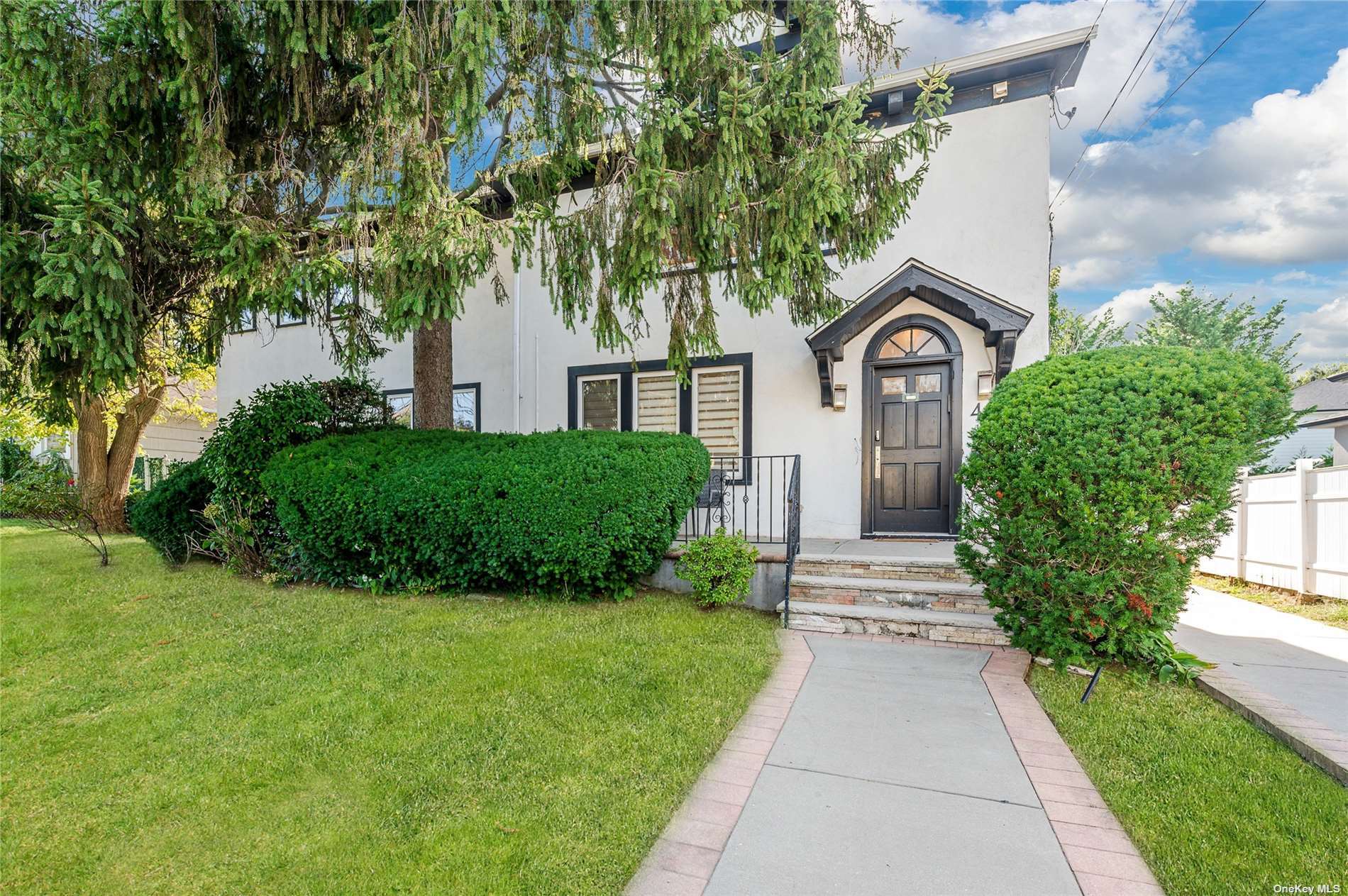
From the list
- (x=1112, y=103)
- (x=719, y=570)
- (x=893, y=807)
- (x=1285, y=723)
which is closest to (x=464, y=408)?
(x=719, y=570)

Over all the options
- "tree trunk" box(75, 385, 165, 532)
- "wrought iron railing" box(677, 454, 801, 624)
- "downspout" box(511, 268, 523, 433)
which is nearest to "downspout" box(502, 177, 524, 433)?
"downspout" box(511, 268, 523, 433)

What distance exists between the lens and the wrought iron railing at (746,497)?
706cm

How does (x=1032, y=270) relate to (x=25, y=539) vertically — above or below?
above

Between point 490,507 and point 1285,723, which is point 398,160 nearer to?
point 490,507

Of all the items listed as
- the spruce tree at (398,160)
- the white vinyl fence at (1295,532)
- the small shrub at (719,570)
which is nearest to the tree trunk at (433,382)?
the spruce tree at (398,160)

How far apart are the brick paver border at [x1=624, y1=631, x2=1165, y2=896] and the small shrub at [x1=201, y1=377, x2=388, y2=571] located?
18.5ft

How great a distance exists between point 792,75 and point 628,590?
4.83 meters

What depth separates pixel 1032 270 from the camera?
6.40 meters

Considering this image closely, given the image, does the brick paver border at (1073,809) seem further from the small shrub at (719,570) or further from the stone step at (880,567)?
the small shrub at (719,570)

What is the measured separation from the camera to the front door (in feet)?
21.7

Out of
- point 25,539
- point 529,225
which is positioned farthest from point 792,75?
point 25,539

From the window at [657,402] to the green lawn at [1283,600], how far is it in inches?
259

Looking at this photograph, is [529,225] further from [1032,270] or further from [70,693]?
[1032,270]

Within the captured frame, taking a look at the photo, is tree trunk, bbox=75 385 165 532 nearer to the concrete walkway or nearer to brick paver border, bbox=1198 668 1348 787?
brick paver border, bbox=1198 668 1348 787
